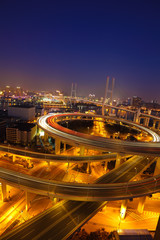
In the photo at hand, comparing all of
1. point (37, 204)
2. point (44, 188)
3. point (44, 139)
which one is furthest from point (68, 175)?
point (44, 139)

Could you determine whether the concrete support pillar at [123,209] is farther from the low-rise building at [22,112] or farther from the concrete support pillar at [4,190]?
the low-rise building at [22,112]

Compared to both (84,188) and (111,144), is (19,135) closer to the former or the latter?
(111,144)

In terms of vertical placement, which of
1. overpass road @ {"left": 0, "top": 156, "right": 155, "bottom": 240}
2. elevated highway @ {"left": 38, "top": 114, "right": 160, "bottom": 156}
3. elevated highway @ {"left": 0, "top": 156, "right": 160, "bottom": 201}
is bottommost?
overpass road @ {"left": 0, "top": 156, "right": 155, "bottom": 240}

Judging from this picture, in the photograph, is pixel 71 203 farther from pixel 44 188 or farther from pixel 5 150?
pixel 5 150

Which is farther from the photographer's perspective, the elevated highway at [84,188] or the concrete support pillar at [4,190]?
the concrete support pillar at [4,190]

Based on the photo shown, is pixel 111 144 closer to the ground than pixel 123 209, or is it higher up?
higher up

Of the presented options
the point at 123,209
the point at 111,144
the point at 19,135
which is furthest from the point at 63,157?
the point at 19,135

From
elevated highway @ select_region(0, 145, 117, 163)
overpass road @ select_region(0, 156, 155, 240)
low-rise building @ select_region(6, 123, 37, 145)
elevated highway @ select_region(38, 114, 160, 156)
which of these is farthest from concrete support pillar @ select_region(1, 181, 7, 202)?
low-rise building @ select_region(6, 123, 37, 145)

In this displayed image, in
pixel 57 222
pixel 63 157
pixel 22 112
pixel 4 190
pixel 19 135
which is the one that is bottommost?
pixel 4 190

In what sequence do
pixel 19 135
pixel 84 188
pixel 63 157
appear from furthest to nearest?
pixel 19 135, pixel 63 157, pixel 84 188

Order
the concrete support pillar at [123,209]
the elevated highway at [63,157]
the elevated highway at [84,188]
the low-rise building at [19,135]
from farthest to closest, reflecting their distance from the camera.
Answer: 1. the low-rise building at [19,135]
2. the elevated highway at [63,157]
3. the concrete support pillar at [123,209]
4. the elevated highway at [84,188]

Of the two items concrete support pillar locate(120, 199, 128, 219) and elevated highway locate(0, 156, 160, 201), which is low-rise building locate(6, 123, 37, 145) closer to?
elevated highway locate(0, 156, 160, 201)

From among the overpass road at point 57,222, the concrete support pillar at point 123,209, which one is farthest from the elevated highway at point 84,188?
the concrete support pillar at point 123,209
